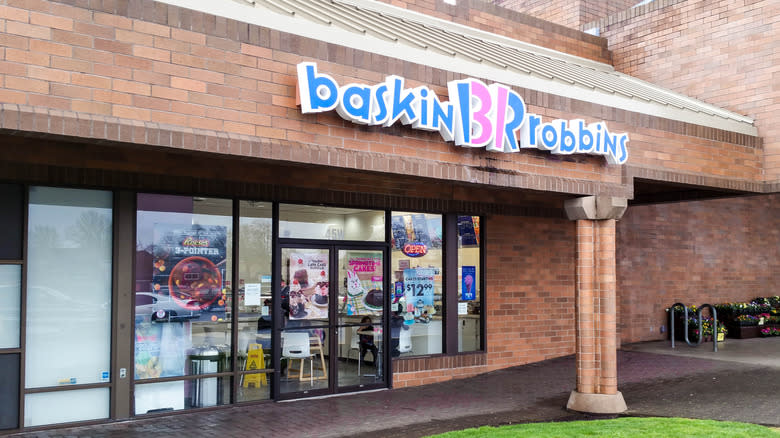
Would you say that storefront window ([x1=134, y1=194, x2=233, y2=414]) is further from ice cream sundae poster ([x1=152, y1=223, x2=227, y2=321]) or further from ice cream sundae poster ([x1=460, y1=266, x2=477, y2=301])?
ice cream sundae poster ([x1=460, y1=266, x2=477, y2=301])

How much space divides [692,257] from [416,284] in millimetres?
9571

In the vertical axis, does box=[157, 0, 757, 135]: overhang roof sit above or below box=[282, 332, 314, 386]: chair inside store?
above

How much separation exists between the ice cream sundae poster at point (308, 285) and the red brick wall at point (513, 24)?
508 cm

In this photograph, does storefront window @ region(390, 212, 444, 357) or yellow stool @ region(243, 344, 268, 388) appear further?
storefront window @ region(390, 212, 444, 357)

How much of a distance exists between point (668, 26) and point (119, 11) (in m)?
12.2

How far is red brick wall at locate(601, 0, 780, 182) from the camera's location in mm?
12961

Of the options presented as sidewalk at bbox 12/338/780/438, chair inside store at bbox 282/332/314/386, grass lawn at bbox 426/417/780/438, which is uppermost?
chair inside store at bbox 282/332/314/386

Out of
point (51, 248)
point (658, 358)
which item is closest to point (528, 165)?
point (51, 248)

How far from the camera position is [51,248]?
8594mm

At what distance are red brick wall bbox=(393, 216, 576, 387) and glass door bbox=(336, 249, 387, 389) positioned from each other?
141 cm

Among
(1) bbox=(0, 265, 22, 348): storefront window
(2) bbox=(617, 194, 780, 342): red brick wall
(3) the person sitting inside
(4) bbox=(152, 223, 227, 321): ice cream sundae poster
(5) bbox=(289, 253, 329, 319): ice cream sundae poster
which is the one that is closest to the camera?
(1) bbox=(0, 265, 22, 348): storefront window

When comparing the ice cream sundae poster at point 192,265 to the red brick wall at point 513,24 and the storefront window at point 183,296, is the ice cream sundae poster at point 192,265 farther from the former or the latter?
the red brick wall at point 513,24

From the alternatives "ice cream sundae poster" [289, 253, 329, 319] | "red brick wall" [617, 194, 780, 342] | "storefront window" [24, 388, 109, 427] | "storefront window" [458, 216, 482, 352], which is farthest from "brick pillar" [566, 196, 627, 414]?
"red brick wall" [617, 194, 780, 342]

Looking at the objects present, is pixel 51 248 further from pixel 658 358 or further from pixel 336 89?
pixel 658 358
